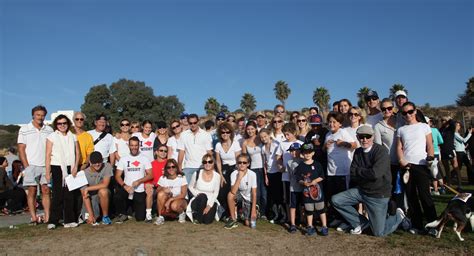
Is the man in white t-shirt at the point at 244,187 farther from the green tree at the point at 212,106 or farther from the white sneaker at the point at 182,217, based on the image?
the green tree at the point at 212,106

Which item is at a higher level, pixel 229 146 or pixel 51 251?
pixel 229 146

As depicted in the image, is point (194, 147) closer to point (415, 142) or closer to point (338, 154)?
point (338, 154)

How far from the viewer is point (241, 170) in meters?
6.95

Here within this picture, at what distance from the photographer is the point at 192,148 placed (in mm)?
7922

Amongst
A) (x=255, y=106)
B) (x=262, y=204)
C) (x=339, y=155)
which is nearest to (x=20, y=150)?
(x=262, y=204)

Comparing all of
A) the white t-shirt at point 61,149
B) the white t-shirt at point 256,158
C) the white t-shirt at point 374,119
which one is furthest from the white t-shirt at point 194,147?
the white t-shirt at point 374,119

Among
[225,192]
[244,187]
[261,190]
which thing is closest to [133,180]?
[225,192]

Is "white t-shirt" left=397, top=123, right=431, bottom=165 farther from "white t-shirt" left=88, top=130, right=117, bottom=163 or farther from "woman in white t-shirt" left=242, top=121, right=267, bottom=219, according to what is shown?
"white t-shirt" left=88, top=130, right=117, bottom=163

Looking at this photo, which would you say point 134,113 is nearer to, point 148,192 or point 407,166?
point 148,192

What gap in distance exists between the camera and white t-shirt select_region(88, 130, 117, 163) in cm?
812

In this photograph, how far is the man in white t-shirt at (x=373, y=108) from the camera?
6.63m

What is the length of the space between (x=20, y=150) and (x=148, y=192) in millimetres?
2602

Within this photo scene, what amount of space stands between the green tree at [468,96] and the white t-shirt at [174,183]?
4969 centimetres

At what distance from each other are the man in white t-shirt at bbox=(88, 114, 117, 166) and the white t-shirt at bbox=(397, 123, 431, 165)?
601 cm
